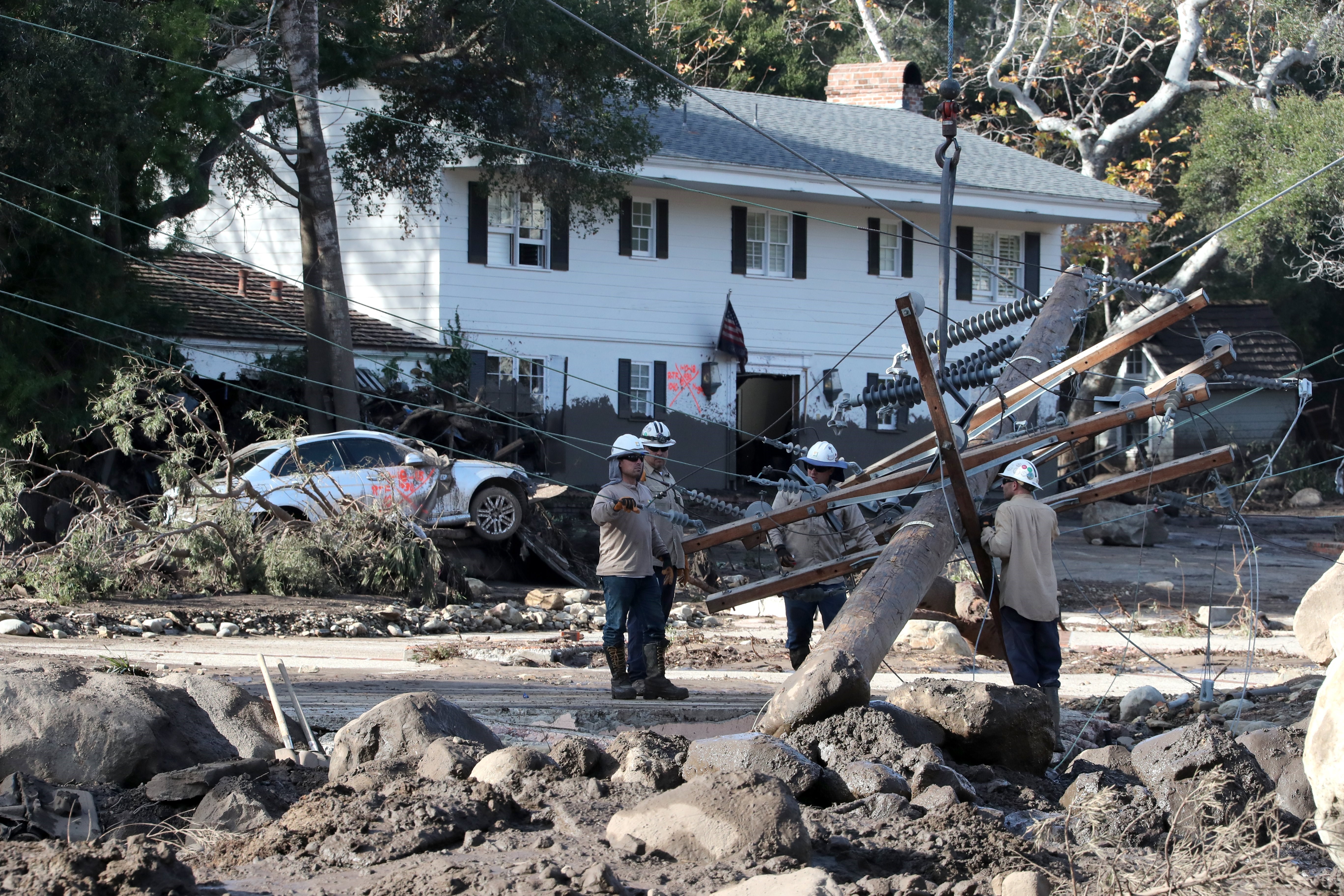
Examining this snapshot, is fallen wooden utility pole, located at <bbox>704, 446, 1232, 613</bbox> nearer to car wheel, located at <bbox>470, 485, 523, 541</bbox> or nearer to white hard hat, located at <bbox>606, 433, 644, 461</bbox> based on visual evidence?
white hard hat, located at <bbox>606, 433, 644, 461</bbox>

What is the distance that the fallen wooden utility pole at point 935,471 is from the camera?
30.6 feet

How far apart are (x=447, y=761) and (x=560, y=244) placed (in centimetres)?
1955

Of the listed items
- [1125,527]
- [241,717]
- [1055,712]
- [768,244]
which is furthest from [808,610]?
[768,244]

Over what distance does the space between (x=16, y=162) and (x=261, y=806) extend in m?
11.9

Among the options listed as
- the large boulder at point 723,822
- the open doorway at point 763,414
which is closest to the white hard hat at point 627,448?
the large boulder at point 723,822

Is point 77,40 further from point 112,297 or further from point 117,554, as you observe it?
point 117,554

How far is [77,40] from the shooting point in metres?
15.8

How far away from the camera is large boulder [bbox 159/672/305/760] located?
7.41m

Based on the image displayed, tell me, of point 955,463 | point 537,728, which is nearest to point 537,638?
point 537,728

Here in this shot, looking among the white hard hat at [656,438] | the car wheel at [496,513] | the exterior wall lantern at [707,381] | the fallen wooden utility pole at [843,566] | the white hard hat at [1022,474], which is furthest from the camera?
the exterior wall lantern at [707,381]

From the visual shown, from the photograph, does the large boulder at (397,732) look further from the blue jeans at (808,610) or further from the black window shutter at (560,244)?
the black window shutter at (560,244)

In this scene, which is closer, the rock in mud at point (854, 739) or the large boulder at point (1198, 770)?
the large boulder at point (1198, 770)

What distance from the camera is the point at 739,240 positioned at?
26.8 meters

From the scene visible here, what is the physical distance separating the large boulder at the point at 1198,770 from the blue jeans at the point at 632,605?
3748mm
